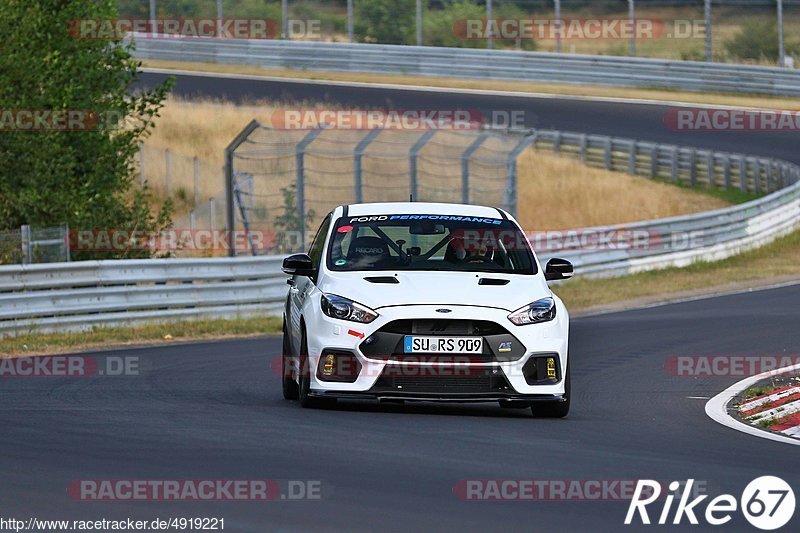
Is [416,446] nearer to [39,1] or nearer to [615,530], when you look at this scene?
[615,530]

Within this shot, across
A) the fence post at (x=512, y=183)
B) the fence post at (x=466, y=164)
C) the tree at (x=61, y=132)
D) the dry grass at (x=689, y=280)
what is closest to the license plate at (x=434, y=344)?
the dry grass at (x=689, y=280)

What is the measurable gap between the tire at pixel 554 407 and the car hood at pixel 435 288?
0.66 meters

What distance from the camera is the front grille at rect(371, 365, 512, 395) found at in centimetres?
1034

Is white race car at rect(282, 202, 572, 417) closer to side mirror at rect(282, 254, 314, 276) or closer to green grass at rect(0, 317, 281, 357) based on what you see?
side mirror at rect(282, 254, 314, 276)

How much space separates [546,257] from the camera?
963 inches

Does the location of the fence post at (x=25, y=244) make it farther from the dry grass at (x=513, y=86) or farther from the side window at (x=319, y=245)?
the dry grass at (x=513, y=86)

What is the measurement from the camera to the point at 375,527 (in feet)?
21.7

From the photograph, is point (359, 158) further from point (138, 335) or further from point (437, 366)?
point (437, 366)

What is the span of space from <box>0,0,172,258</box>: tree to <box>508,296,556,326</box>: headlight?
41.9 feet

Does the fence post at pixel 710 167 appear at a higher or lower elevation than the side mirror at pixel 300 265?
lower

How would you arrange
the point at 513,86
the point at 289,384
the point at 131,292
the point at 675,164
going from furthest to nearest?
1. the point at 513,86
2. the point at 675,164
3. the point at 131,292
4. the point at 289,384

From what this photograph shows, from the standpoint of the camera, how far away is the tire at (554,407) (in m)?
10.8

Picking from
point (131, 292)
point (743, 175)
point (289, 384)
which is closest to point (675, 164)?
point (743, 175)

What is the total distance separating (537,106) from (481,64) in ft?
11.8
